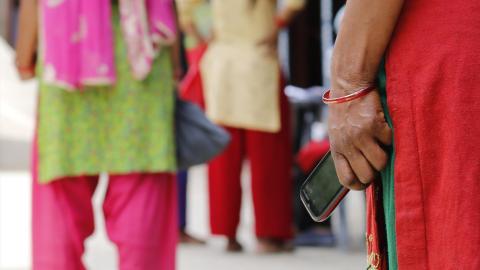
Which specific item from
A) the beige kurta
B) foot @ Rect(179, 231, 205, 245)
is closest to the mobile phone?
the beige kurta

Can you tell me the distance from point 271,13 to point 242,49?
224mm

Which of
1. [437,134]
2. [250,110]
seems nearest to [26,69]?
[437,134]

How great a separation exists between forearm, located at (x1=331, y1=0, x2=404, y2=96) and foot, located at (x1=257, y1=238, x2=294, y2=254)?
9.67ft

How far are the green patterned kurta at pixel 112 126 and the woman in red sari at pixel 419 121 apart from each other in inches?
47.4

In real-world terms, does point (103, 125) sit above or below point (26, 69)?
below

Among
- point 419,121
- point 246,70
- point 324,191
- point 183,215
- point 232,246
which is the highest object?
point 246,70

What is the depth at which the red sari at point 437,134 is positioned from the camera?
1075 mm

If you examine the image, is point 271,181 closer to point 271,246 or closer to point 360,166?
point 271,246

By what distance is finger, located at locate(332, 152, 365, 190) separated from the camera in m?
1.21

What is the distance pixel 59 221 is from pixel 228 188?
1969mm

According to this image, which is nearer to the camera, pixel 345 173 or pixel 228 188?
pixel 345 173

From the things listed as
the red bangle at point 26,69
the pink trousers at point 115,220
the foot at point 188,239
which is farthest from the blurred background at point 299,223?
the pink trousers at point 115,220

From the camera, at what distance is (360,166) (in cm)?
119

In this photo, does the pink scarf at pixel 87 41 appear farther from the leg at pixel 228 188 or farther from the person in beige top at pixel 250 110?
the leg at pixel 228 188
